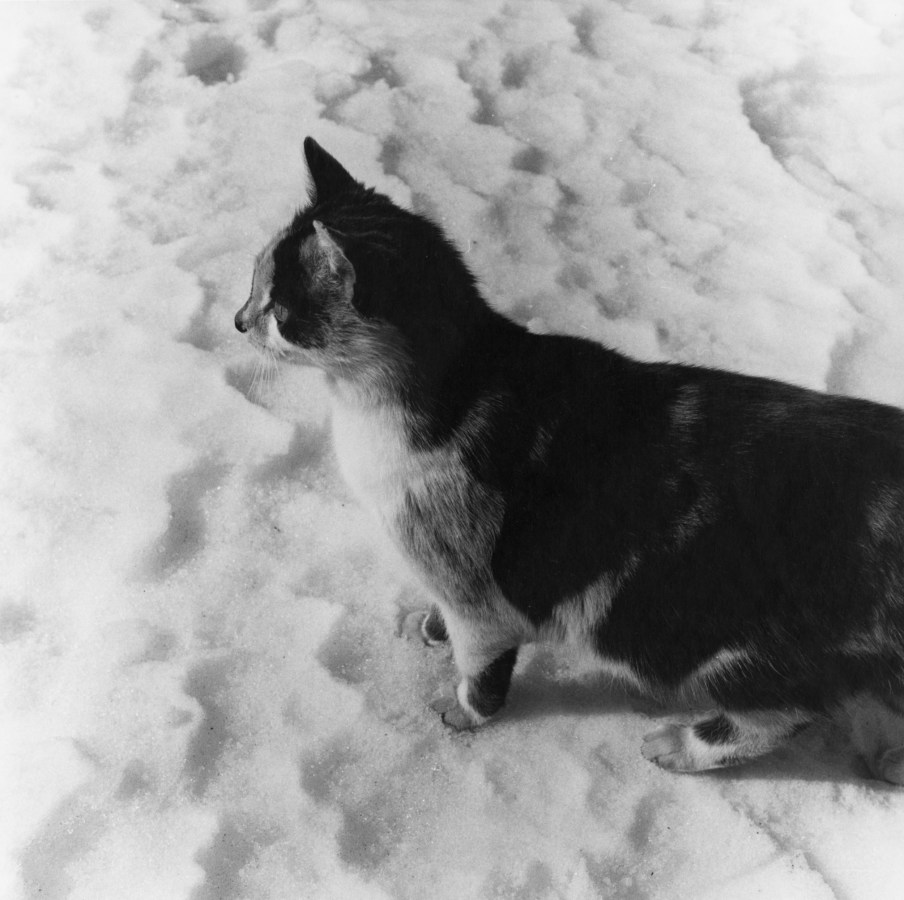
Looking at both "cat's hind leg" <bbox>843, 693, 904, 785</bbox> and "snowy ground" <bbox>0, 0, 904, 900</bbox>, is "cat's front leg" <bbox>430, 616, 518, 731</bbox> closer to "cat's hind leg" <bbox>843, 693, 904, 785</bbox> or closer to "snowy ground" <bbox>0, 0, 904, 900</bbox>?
"snowy ground" <bbox>0, 0, 904, 900</bbox>

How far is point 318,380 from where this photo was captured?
2.38 meters

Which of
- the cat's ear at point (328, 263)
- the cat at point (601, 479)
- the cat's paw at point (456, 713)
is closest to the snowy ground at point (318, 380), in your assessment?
the cat's paw at point (456, 713)

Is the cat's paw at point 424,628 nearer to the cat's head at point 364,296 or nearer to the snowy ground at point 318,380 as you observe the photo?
the snowy ground at point 318,380

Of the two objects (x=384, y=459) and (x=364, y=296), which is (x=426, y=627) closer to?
(x=384, y=459)

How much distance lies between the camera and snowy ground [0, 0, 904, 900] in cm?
176

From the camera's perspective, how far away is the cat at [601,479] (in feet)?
4.77

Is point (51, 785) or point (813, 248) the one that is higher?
point (813, 248)

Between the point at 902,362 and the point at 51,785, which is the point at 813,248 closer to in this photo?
the point at 902,362

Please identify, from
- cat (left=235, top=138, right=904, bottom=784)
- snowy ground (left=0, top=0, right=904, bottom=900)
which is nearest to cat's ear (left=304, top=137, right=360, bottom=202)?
cat (left=235, top=138, right=904, bottom=784)

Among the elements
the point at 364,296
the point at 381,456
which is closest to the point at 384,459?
the point at 381,456

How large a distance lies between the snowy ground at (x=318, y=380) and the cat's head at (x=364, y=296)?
2.31ft

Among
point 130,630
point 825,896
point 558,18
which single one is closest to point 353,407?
point 130,630

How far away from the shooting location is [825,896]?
1.69 m

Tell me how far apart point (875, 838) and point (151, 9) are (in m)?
3.21
